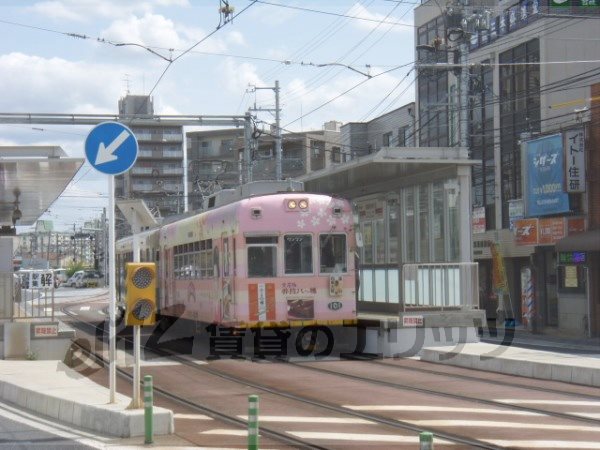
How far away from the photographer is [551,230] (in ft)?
115

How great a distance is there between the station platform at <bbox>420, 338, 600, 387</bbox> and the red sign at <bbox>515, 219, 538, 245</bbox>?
1638 centimetres

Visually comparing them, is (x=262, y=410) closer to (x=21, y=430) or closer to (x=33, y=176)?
(x=21, y=430)

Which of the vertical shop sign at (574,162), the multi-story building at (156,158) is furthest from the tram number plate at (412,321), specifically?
the multi-story building at (156,158)

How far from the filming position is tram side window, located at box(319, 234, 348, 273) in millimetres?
19922

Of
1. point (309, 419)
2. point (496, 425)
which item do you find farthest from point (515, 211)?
point (496, 425)

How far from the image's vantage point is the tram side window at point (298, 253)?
19.7m

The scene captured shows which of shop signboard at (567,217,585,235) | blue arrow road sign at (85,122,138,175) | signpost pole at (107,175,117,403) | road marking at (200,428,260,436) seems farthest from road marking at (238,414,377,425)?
shop signboard at (567,217,585,235)

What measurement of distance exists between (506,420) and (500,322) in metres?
27.2

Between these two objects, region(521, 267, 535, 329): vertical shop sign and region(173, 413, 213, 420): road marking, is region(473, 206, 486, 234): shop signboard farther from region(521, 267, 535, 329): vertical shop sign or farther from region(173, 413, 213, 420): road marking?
region(173, 413, 213, 420): road marking

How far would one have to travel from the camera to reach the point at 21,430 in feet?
37.3

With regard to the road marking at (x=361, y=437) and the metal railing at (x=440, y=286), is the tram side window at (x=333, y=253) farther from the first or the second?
the road marking at (x=361, y=437)

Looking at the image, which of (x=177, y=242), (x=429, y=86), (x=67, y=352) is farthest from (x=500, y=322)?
(x=67, y=352)

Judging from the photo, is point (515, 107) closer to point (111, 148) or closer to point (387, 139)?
point (387, 139)

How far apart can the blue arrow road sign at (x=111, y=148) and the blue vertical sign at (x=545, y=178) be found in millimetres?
25321
